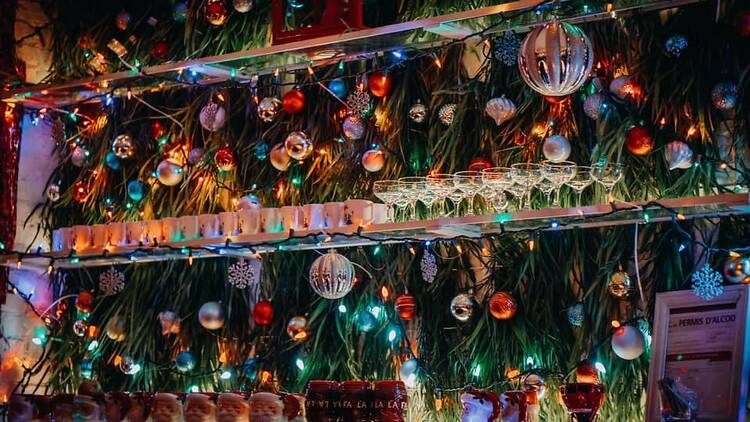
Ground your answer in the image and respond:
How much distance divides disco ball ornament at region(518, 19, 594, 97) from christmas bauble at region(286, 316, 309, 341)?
1277 millimetres

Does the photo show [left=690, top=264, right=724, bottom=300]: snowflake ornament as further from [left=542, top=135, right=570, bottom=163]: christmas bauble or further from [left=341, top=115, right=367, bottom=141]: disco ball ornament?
[left=341, top=115, right=367, bottom=141]: disco ball ornament

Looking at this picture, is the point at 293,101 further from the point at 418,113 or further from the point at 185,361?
the point at 185,361

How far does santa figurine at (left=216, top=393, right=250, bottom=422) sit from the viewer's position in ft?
13.0

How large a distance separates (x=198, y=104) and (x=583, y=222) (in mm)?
1742

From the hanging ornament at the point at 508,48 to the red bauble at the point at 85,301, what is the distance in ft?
6.03

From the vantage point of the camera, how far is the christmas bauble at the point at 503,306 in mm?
3951

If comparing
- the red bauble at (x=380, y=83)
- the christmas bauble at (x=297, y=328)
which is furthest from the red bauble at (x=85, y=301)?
the red bauble at (x=380, y=83)

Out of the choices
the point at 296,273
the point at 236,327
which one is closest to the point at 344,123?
the point at 296,273

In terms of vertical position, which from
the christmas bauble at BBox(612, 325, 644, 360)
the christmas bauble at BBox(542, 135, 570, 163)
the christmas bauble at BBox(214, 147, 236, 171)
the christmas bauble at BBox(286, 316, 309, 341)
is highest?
the christmas bauble at BBox(214, 147, 236, 171)

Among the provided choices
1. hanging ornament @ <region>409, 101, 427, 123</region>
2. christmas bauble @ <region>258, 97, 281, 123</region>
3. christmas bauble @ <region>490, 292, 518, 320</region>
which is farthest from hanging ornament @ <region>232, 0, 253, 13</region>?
christmas bauble @ <region>490, 292, 518, 320</region>

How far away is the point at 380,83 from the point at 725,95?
1.21 m

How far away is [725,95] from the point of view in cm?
370

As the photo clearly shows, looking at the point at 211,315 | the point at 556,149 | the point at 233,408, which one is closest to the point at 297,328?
the point at 211,315

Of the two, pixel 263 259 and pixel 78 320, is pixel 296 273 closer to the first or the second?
pixel 263 259
